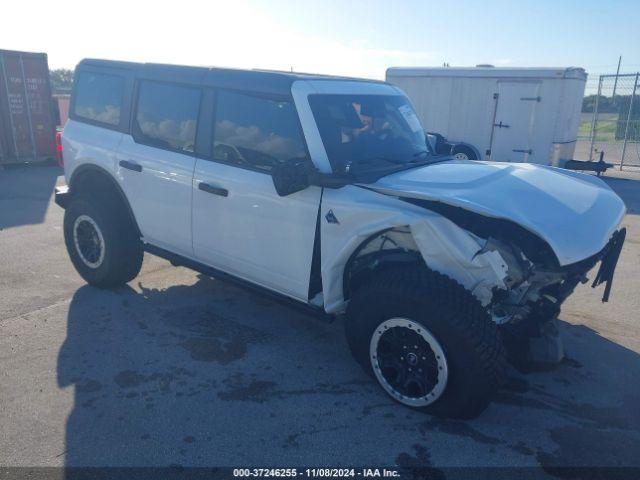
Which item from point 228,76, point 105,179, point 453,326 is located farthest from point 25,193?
point 453,326

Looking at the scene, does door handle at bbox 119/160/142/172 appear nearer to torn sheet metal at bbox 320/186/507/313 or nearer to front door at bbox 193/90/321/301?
front door at bbox 193/90/321/301

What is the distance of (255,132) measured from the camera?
402 centimetres

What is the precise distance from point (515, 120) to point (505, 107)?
40 cm

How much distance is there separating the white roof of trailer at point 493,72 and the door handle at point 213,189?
34.5 feet

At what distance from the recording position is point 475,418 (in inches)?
131

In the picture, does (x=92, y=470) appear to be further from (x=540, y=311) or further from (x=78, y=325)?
(x=540, y=311)

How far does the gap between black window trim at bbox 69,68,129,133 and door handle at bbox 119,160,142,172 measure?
0.31 meters

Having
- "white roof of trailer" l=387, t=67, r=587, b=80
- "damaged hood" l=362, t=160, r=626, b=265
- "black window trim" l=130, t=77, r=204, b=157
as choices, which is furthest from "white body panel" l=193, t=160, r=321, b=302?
"white roof of trailer" l=387, t=67, r=587, b=80

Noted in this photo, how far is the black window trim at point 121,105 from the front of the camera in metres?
4.89

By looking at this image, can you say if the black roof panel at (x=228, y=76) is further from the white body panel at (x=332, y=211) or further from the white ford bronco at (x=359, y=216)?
the white body panel at (x=332, y=211)

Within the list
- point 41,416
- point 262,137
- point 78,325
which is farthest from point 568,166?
point 41,416

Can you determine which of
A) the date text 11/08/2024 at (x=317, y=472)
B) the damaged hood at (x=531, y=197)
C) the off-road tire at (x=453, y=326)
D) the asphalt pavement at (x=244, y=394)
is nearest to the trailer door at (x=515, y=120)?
the asphalt pavement at (x=244, y=394)

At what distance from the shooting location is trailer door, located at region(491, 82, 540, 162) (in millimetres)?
12492

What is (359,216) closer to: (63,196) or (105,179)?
(105,179)
